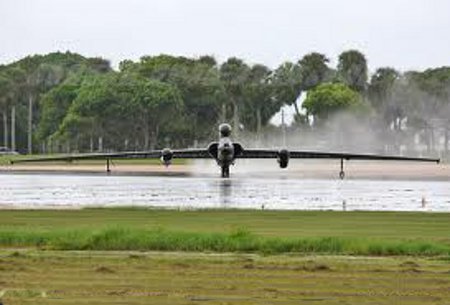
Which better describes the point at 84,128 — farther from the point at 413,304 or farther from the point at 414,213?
the point at 413,304

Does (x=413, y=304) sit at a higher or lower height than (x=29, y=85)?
lower

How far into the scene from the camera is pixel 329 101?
15912cm

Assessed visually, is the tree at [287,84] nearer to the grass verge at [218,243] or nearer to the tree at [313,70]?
the tree at [313,70]

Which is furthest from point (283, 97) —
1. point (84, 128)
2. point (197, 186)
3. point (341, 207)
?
point (341, 207)

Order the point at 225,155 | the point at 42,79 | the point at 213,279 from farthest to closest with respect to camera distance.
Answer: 1. the point at 42,79
2. the point at 225,155
3. the point at 213,279

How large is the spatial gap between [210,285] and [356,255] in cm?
609

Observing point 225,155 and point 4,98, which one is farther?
point 4,98

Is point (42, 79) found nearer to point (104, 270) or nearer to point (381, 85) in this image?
point (381, 85)

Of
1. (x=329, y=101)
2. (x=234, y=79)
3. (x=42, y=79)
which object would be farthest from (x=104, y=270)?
(x=42, y=79)

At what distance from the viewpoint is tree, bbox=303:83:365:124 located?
15850 centimetres

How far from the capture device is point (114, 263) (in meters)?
21.7

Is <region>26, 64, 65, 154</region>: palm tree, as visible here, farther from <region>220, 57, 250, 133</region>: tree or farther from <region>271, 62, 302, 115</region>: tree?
<region>271, 62, 302, 115</region>: tree

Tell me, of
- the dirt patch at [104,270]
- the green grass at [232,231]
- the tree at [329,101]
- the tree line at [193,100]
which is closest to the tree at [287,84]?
the tree line at [193,100]

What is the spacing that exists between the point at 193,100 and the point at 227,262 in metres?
146
